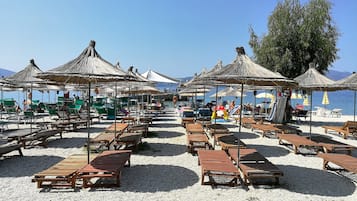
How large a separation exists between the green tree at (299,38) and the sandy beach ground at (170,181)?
12.4 m

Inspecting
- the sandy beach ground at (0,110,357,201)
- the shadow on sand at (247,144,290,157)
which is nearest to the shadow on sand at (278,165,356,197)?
the sandy beach ground at (0,110,357,201)

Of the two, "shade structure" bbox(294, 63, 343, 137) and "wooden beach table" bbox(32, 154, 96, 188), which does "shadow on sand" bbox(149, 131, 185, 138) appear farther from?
"shade structure" bbox(294, 63, 343, 137)

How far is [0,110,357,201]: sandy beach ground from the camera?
184 inches

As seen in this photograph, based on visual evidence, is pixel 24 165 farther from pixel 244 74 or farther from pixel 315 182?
pixel 315 182

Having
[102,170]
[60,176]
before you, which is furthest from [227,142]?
[60,176]

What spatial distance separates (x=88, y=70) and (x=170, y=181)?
2846 millimetres

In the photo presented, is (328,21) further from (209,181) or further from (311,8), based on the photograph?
(209,181)

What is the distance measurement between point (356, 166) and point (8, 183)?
23.7ft

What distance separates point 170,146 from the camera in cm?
881

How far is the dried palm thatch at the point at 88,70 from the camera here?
5.15 metres

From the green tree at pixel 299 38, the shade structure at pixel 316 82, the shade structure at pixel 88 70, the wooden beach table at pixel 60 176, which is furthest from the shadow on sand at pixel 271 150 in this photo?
the green tree at pixel 299 38

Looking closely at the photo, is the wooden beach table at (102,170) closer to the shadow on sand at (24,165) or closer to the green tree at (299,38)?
the shadow on sand at (24,165)

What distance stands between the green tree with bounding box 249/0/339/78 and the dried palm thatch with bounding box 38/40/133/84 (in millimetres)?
15652

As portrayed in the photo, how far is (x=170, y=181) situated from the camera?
539 cm
